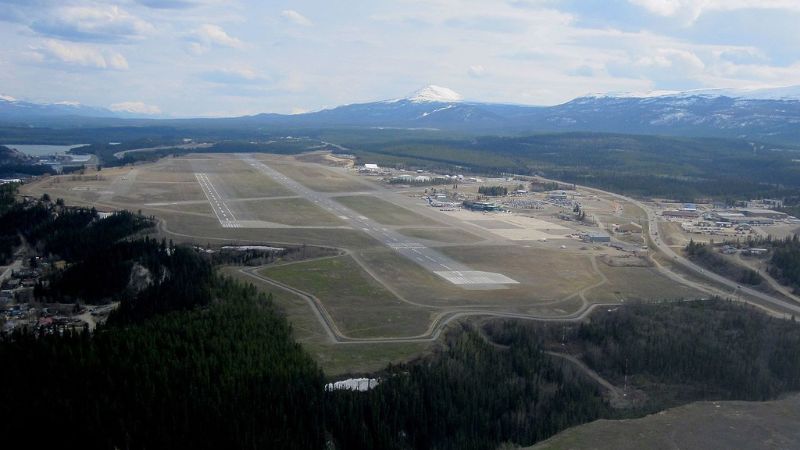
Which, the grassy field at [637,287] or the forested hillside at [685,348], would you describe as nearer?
the forested hillside at [685,348]

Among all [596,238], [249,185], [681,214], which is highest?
[249,185]

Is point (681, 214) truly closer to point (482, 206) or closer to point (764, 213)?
point (764, 213)

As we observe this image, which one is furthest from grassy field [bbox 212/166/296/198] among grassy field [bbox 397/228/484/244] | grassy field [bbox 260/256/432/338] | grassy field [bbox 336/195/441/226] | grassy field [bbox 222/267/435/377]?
grassy field [bbox 222/267/435/377]

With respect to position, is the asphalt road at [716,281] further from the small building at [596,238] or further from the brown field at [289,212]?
the brown field at [289,212]

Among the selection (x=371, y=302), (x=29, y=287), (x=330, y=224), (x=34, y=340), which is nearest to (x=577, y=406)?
(x=371, y=302)

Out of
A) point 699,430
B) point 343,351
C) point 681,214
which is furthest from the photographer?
point 681,214

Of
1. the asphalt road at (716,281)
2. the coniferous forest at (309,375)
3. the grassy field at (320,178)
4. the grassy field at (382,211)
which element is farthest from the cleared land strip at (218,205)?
the asphalt road at (716,281)

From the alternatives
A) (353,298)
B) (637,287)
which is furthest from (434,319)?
(637,287)
